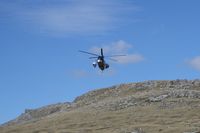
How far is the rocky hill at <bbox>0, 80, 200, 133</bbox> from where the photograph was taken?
59406 millimetres

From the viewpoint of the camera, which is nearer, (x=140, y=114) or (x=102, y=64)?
(x=102, y=64)

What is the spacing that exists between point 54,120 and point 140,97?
12.9 metres

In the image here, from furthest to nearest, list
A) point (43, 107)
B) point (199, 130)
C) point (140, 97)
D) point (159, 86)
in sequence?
point (43, 107) < point (159, 86) < point (140, 97) < point (199, 130)

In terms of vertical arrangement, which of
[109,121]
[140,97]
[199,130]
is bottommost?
[199,130]

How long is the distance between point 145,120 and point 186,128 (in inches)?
523

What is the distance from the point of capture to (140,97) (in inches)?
3236

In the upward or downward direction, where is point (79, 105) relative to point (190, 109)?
upward

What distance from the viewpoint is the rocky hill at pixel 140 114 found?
195 ft

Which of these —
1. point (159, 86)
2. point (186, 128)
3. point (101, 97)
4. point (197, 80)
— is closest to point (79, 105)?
point (101, 97)

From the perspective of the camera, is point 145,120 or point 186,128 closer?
point 186,128

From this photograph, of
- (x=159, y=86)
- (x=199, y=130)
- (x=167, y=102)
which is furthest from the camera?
(x=159, y=86)

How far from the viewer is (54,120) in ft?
255

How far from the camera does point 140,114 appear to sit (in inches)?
2773

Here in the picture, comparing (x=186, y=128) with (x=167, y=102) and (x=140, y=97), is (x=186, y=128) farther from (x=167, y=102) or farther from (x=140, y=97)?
(x=140, y=97)
